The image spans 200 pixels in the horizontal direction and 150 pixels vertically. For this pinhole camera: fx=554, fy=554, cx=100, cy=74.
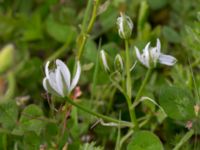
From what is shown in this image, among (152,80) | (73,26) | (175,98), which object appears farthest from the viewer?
(73,26)

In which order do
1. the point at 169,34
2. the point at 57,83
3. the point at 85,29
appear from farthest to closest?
1. the point at 169,34
2. the point at 85,29
3. the point at 57,83

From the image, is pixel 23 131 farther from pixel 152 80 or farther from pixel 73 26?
pixel 73 26

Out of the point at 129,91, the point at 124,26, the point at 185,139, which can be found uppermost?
the point at 124,26

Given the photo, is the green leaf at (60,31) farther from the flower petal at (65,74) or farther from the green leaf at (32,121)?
the flower petal at (65,74)

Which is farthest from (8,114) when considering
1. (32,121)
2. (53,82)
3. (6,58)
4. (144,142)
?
(6,58)

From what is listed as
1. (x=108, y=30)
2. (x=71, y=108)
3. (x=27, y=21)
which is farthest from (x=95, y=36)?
(x=71, y=108)

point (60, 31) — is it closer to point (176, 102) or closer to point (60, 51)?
point (60, 51)
